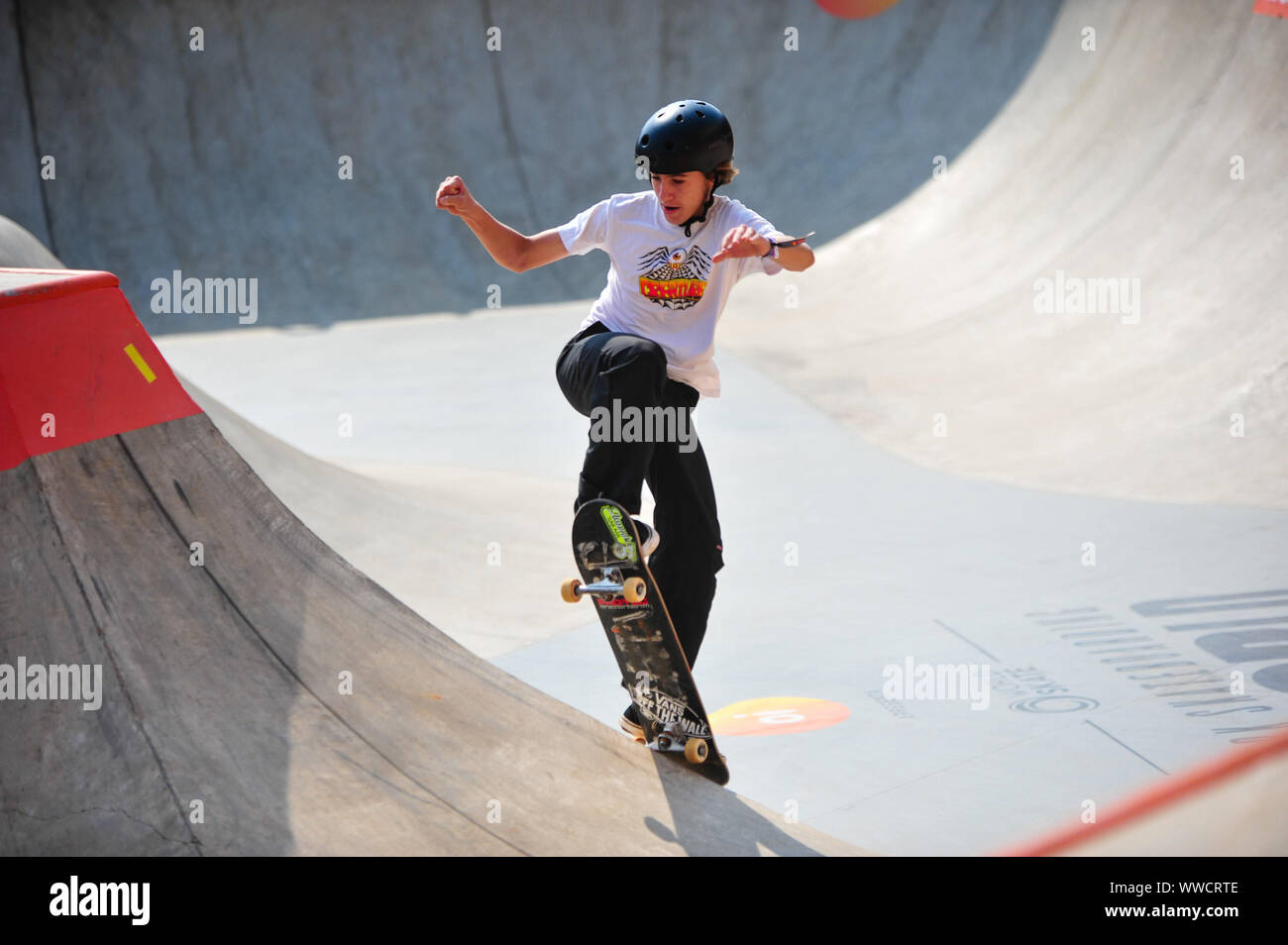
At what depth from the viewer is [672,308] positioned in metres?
3.37

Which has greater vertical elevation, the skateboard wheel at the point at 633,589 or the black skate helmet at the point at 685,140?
the black skate helmet at the point at 685,140

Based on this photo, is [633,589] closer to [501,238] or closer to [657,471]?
[657,471]

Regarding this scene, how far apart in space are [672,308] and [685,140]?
1.48ft

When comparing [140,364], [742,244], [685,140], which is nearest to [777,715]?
[742,244]

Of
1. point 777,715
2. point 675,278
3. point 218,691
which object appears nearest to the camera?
point 218,691

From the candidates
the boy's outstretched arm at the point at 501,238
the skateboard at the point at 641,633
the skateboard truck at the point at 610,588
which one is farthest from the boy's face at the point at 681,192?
the skateboard truck at the point at 610,588

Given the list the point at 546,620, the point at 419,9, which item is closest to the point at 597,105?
the point at 419,9

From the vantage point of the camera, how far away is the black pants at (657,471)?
3139 millimetres

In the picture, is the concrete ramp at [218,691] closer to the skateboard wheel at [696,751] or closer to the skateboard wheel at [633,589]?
the skateboard wheel at [696,751]

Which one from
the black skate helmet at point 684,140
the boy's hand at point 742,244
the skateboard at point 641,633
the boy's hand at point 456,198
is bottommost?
the skateboard at point 641,633

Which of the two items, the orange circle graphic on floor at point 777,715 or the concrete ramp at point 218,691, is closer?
the concrete ramp at point 218,691

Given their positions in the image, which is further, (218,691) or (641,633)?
(641,633)

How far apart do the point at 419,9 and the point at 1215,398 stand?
12091 millimetres

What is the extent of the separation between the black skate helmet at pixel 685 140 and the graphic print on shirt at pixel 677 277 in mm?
224
